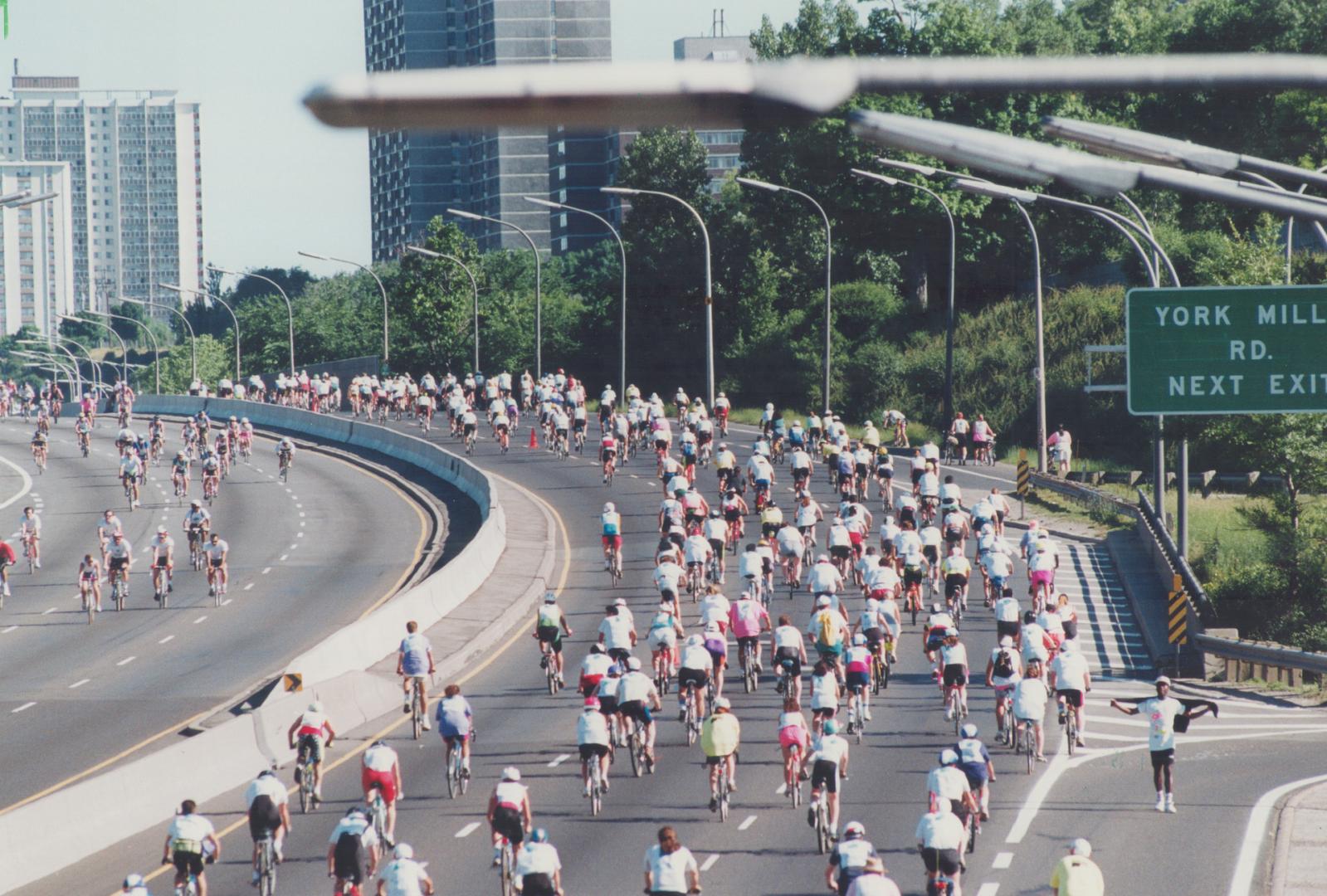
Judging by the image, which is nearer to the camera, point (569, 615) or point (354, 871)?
point (354, 871)

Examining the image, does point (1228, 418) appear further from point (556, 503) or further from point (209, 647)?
point (209, 647)

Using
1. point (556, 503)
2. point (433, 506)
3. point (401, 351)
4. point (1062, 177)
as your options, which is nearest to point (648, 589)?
point (556, 503)

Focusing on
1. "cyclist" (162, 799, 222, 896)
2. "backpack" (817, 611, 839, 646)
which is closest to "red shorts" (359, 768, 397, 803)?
"cyclist" (162, 799, 222, 896)

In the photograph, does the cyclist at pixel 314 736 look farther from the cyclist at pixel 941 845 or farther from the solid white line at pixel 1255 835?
the solid white line at pixel 1255 835

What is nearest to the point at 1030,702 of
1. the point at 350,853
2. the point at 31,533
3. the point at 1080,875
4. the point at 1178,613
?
the point at 1080,875

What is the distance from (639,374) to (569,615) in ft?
203

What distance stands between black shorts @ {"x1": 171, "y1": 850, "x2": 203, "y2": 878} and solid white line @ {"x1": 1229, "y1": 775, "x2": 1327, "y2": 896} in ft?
30.1

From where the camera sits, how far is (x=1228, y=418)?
41062 mm

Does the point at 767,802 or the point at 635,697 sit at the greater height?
the point at 635,697

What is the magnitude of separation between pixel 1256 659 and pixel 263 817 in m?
18.7

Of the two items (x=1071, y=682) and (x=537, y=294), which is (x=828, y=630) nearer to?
(x=1071, y=682)

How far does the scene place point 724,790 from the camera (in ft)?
66.4

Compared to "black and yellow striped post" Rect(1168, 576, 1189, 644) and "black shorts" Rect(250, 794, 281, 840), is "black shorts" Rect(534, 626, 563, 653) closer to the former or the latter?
"black shorts" Rect(250, 794, 281, 840)

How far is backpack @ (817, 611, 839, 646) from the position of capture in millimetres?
25672
